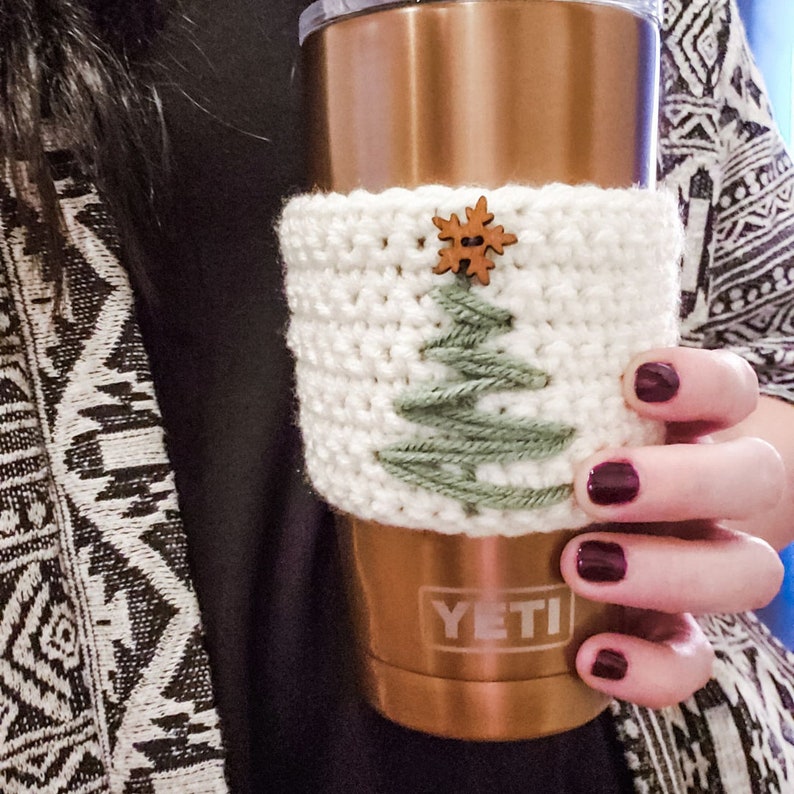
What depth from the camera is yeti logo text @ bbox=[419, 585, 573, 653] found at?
296 mm

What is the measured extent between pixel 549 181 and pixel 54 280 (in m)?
0.26

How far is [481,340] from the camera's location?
263mm

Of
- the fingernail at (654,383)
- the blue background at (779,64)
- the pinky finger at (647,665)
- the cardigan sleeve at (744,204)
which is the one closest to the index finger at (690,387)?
the fingernail at (654,383)

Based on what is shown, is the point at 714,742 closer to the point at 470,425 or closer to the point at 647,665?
the point at 647,665

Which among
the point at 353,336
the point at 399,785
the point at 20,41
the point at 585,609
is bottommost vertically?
the point at 399,785

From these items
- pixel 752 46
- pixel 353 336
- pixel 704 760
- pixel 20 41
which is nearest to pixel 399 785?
pixel 704 760

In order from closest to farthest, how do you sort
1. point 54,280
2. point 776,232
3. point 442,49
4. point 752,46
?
1. point 442,49
2. point 54,280
3. point 776,232
4. point 752,46

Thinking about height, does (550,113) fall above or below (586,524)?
above

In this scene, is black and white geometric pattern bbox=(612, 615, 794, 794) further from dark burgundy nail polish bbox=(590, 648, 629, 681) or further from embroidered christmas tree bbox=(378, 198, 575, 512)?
embroidered christmas tree bbox=(378, 198, 575, 512)

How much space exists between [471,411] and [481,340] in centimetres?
3

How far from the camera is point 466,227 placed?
253mm

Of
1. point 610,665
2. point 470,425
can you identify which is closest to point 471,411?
point 470,425

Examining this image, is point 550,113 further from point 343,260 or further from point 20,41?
point 20,41

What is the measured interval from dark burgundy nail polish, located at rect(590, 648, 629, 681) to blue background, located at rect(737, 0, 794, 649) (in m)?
0.49
